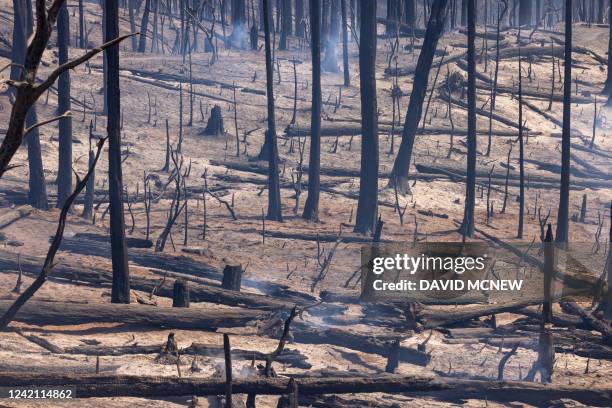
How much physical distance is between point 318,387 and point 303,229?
13.5 meters

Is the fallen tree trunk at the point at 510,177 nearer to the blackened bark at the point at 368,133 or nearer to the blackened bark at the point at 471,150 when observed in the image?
the blackened bark at the point at 471,150

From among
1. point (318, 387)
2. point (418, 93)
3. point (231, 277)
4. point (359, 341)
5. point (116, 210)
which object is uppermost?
point (418, 93)

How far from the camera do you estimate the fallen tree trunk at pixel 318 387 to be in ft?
29.5

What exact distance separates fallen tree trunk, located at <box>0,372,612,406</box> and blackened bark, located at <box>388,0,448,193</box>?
16349 millimetres

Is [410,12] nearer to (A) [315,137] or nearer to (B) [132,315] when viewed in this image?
(A) [315,137]

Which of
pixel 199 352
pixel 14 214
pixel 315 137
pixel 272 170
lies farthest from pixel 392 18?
pixel 199 352

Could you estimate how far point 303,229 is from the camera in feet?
77.2

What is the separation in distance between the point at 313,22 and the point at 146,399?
17092 mm

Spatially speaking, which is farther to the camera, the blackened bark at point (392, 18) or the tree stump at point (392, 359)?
the blackened bark at point (392, 18)

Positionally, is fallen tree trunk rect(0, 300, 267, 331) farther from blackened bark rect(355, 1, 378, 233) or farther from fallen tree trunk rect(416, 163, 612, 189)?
fallen tree trunk rect(416, 163, 612, 189)

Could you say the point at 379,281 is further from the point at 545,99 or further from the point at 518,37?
the point at 518,37

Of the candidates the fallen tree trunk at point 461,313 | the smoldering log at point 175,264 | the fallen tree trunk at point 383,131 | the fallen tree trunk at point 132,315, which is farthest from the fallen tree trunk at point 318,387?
the fallen tree trunk at point 383,131

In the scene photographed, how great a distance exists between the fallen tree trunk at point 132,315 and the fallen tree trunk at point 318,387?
3.41 meters

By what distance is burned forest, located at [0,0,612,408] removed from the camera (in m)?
10.8
